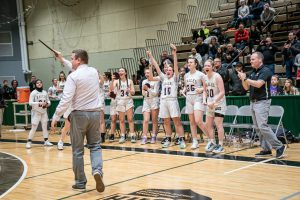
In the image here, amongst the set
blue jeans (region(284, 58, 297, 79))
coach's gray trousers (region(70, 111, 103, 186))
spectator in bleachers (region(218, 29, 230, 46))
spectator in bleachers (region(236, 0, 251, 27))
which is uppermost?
spectator in bleachers (region(236, 0, 251, 27))

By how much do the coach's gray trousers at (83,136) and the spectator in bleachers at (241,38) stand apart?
30.6 ft

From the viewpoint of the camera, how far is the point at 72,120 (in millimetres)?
5551

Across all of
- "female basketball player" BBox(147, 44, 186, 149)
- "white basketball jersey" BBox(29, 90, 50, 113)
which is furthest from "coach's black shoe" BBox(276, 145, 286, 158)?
"white basketball jersey" BBox(29, 90, 50, 113)

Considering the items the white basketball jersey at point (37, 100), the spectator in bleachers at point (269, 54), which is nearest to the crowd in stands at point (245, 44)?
the spectator in bleachers at point (269, 54)

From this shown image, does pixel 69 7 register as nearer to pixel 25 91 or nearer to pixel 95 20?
pixel 95 20

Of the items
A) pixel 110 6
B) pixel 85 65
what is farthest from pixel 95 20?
pixel 85 65

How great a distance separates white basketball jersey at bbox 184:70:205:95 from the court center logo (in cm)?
379

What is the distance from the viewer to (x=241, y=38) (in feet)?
46.4

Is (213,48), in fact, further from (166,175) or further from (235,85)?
(166,175)

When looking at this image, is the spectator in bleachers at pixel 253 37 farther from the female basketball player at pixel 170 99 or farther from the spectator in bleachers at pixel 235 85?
the female basketball player at pixel 170 99

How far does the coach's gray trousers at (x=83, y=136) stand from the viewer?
217 inches

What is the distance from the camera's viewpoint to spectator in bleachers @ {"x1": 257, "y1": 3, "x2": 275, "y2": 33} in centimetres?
1421

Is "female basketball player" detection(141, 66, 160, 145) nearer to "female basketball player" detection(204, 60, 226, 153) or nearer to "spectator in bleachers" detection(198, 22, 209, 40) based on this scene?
"female basketball player" detection(204, 60, 226, 153)

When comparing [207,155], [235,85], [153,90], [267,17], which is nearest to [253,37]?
[267,17]
